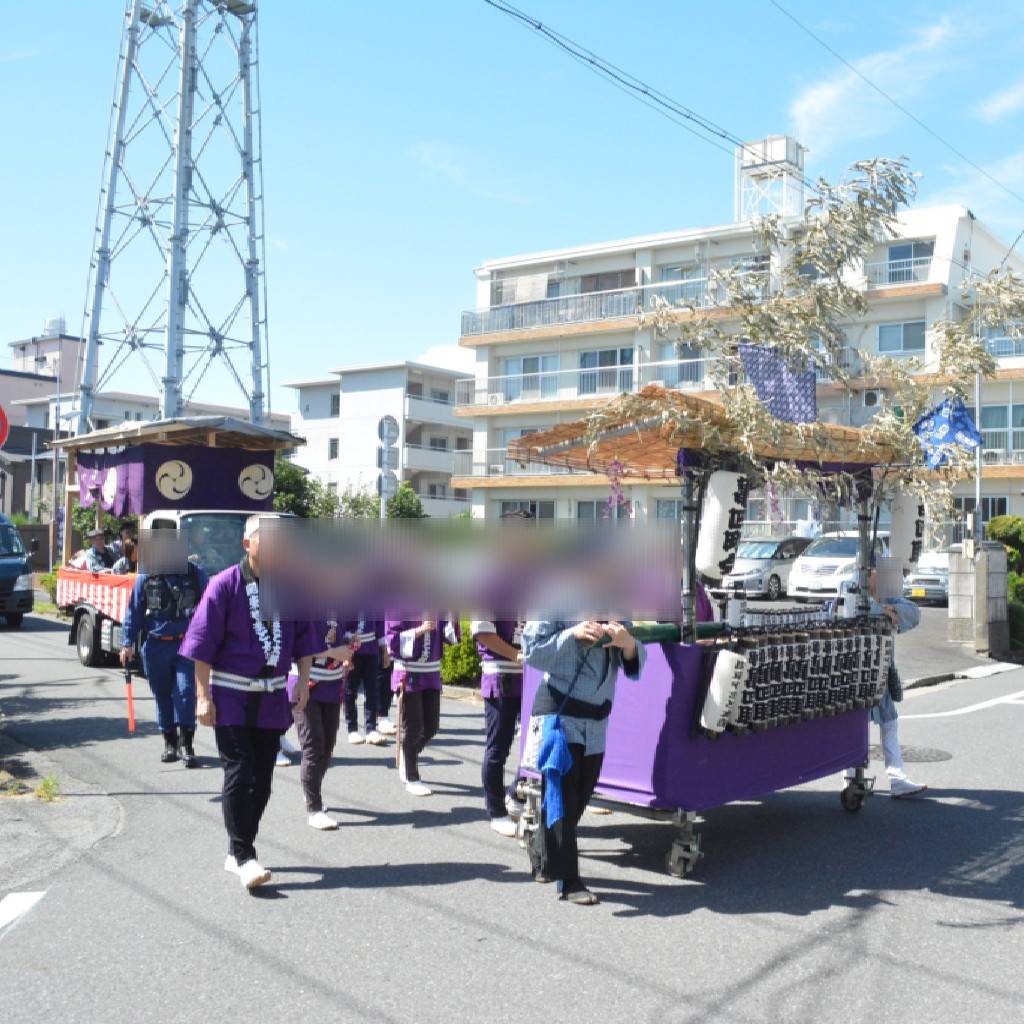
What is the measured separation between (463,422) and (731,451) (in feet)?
165

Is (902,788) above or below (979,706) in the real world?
above

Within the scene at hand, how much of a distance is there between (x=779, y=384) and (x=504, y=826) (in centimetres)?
330

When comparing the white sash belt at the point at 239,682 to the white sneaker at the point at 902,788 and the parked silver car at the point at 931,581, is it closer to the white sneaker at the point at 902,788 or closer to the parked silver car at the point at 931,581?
the white sneaker at the point at 902,788

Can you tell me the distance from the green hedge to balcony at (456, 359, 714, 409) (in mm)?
25714

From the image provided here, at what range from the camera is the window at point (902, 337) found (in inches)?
1414

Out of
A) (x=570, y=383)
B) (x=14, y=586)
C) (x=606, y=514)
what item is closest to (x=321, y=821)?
(x=606, y=514)

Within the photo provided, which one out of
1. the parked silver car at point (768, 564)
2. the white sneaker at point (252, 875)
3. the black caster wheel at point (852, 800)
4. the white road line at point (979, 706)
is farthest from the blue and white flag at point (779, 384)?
the parked silver car at point (768, 564)

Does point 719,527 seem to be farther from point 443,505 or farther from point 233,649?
point 443,505

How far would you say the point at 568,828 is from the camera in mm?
5508

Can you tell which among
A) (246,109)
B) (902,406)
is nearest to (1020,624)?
(902,406)

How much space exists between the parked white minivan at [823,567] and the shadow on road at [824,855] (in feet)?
62.8

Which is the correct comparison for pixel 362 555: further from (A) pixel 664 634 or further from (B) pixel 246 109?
(B) pixel 246 109

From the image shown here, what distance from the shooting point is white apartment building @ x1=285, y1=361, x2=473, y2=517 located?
53.8 meters

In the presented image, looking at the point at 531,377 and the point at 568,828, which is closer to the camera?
the point at 568,828
